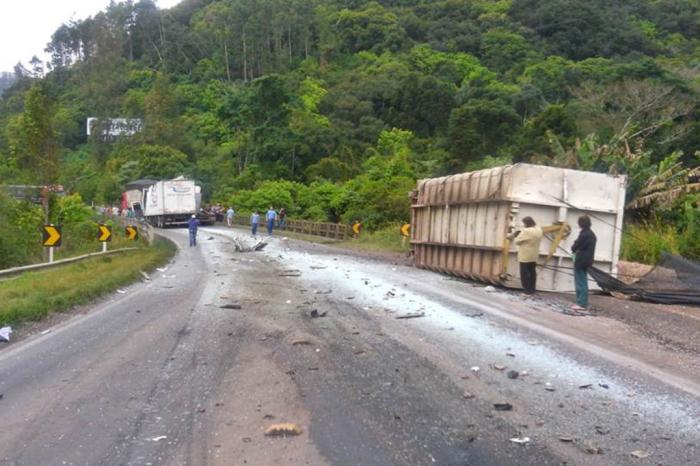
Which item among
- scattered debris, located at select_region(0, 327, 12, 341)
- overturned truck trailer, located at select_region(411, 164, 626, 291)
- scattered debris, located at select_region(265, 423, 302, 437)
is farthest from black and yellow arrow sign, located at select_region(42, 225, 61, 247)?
scattered debris, located at select_region(265, 423, 302, 437)

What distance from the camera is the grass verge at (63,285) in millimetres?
11438

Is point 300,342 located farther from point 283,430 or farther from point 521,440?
point 521,440

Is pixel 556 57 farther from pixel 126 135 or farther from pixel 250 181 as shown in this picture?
pixel 126 135

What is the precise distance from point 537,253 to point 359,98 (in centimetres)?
6736

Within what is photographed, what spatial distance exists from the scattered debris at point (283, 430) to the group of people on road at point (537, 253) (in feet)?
24.3

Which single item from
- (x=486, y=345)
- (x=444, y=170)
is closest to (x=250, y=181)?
(x=444, y=170)

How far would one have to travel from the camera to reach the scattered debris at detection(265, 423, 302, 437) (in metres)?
5.46

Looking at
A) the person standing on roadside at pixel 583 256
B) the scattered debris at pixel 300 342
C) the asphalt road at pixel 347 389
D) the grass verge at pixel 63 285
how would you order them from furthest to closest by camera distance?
the person standing on roadside at pixel 583 256 → the grass verge at pixel 63 285 → the scattered debris at pixel 300 342 → the asphalt road at pixel 347 389

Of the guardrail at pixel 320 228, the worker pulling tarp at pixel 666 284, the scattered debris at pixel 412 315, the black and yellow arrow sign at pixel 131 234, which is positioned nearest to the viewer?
the scattered debris at pixel 412 315

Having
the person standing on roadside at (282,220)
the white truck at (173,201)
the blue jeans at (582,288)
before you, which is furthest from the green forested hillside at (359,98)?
the blue jeans at (582,288)

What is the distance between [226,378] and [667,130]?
1281 inches

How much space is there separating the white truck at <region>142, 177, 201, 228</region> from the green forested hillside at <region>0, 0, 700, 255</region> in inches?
222

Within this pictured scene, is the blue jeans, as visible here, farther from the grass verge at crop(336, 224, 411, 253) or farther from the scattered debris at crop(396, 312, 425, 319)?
the grass verge at crop(336, 224, 411, 253)

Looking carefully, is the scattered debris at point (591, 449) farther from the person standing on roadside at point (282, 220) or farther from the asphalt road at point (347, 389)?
the person standing on roadside at point (282, 220)
